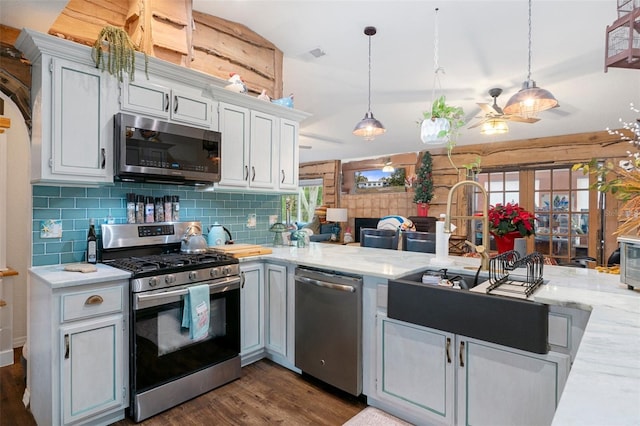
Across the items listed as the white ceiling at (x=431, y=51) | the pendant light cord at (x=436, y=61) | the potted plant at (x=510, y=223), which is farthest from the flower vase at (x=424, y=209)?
the potted plant at (x=510, y=223)

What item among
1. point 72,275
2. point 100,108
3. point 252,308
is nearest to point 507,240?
point 252,308

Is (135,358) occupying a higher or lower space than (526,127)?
lower

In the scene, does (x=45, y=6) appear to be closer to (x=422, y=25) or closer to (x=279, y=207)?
(x=279, y=207)

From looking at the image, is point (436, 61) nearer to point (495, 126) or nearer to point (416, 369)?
point (495, 126)

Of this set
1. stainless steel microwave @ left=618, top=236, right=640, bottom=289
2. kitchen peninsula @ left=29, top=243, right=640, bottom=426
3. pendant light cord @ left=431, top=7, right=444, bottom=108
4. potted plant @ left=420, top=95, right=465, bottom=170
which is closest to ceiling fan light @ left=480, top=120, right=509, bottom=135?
pendant light cord @ left=431, top=7, right=444, bottom=108

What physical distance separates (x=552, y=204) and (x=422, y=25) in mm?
4152

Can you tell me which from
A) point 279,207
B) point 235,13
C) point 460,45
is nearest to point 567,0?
point 460,45

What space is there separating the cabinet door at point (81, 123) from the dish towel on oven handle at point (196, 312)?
35.9 inches

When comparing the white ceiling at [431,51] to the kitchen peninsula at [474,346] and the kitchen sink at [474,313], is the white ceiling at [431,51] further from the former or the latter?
the kitchen sink at [474,313]

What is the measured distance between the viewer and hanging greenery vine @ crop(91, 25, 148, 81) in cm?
209

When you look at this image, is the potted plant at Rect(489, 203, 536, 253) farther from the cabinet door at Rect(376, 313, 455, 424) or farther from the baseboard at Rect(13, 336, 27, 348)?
the baseboard at Rect(13, 336, 27, 348)

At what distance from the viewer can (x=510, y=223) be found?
2.06 m

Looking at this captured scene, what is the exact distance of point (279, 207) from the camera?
12.2ft

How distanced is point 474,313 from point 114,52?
2.53 meters
